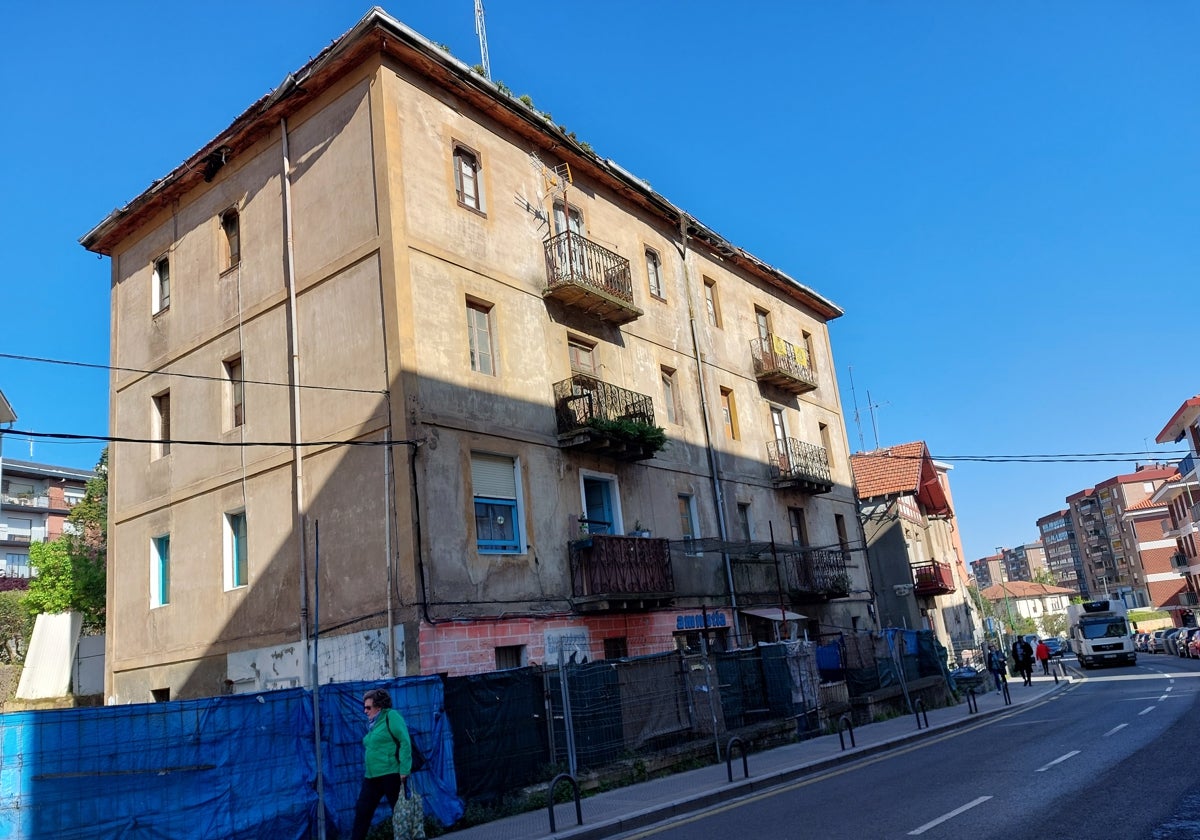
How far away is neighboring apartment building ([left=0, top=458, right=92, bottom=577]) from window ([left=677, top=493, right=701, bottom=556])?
50.2 metres

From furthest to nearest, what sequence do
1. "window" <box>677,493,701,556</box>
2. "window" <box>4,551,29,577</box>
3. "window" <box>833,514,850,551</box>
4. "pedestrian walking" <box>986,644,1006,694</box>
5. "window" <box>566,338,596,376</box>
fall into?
"window" <box>4,551,29,577</box>, "window" <box>833,514,850,551</box>, "pedestrian walking" <box>986,644,1006,694</box>, "window" <box>677,493,701,556</box>, "window" <box>566,338,596,376</box>

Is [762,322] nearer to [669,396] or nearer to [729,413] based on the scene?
[729,413]

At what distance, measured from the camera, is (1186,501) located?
70.3m

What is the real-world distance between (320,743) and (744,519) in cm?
1701

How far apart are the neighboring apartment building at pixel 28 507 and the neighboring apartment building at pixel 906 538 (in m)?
49.4

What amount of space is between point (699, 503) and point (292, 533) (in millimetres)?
10447

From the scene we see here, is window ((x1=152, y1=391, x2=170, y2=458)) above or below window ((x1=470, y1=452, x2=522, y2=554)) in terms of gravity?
above

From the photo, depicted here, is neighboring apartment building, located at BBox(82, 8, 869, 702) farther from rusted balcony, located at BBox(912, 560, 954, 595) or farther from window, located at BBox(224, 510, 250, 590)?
rusted balcony, located at BBox(912, 560, 954, 595)

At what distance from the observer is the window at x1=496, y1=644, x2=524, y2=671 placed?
17.0 metres

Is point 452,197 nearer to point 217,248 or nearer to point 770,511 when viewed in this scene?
point 217,248

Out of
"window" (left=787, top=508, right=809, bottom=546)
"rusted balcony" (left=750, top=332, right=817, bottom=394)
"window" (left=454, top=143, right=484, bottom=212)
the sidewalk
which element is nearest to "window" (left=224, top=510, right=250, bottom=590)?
"window" (left=454, top=143, right=484, bottom=212)

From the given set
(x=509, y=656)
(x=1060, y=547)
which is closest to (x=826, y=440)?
(x=509, y=656)

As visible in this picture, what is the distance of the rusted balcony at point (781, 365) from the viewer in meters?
28.2

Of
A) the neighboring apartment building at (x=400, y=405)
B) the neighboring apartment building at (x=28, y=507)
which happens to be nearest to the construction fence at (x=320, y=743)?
the neighboring apartment building at (x=400, y=405)
